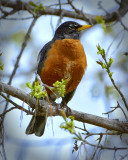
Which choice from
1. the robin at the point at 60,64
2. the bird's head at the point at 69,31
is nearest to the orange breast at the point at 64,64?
the robin at the point at 60,64

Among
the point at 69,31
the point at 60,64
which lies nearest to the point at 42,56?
the point at 60,64

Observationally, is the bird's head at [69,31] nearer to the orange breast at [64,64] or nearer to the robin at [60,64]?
the robin at [60,64]

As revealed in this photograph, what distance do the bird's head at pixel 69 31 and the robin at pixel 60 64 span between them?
0.07 meters

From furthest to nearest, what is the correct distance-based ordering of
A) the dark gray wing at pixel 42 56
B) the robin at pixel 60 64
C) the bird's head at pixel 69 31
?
the bird's head at pixel 69 31 < the dark gray wing at pixel 42 56 < the robin at pixel 60 64

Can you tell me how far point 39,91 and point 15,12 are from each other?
2.01 metres

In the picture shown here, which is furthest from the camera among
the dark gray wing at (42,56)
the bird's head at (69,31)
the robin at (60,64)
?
the bird's head at (69,31)

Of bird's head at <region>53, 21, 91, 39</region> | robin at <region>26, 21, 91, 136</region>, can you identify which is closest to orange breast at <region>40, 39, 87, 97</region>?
robin at <region>26, 21, 91, 136</region>

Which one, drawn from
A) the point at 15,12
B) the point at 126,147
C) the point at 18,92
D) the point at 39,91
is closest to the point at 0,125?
Result: the point at 18,92

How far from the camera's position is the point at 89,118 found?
268 centimetres

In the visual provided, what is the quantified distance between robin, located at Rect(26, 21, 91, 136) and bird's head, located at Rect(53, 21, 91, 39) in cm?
7

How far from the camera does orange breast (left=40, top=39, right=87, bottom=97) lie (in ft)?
10.8

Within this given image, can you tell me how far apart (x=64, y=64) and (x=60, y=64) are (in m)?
0.05

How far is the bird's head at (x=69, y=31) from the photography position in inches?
150

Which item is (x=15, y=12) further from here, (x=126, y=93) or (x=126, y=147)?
(x=126, y=147)
